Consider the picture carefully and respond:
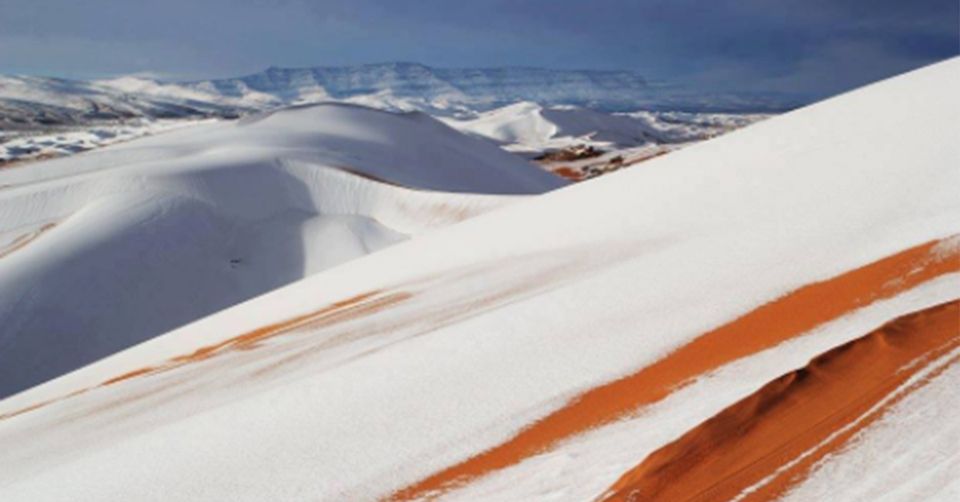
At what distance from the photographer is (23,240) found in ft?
77.4

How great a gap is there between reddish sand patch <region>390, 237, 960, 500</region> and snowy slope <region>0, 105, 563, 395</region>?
17.8 m

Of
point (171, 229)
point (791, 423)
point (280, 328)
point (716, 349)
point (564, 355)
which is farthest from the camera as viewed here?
point (171, 229)

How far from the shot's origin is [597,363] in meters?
4.68

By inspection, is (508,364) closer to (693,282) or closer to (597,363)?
(597,363)

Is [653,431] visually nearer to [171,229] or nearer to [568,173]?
[171,229]

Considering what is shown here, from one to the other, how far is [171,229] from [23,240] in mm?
4544

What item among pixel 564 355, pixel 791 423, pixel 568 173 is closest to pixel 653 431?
pixel 791 423

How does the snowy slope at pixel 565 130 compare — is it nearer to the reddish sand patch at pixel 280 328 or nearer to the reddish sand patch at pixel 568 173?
the reddish sand patch at pixel 568 173

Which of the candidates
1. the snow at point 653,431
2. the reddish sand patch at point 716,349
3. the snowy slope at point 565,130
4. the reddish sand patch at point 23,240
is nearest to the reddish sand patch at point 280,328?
the reddish sand patch at point 716,349

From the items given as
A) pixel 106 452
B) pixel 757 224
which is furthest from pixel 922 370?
pixel 106 452

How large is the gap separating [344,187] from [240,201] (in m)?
4.37

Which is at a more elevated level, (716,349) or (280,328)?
(280,328)

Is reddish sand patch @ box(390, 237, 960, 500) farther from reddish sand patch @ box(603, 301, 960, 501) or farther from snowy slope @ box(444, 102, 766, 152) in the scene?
snowy slope @ box(444, 102, 766, 152)

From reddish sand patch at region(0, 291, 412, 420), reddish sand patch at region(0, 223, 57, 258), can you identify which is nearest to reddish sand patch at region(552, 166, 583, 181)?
reddish sand patch at region(0, 223, 57, 258)
